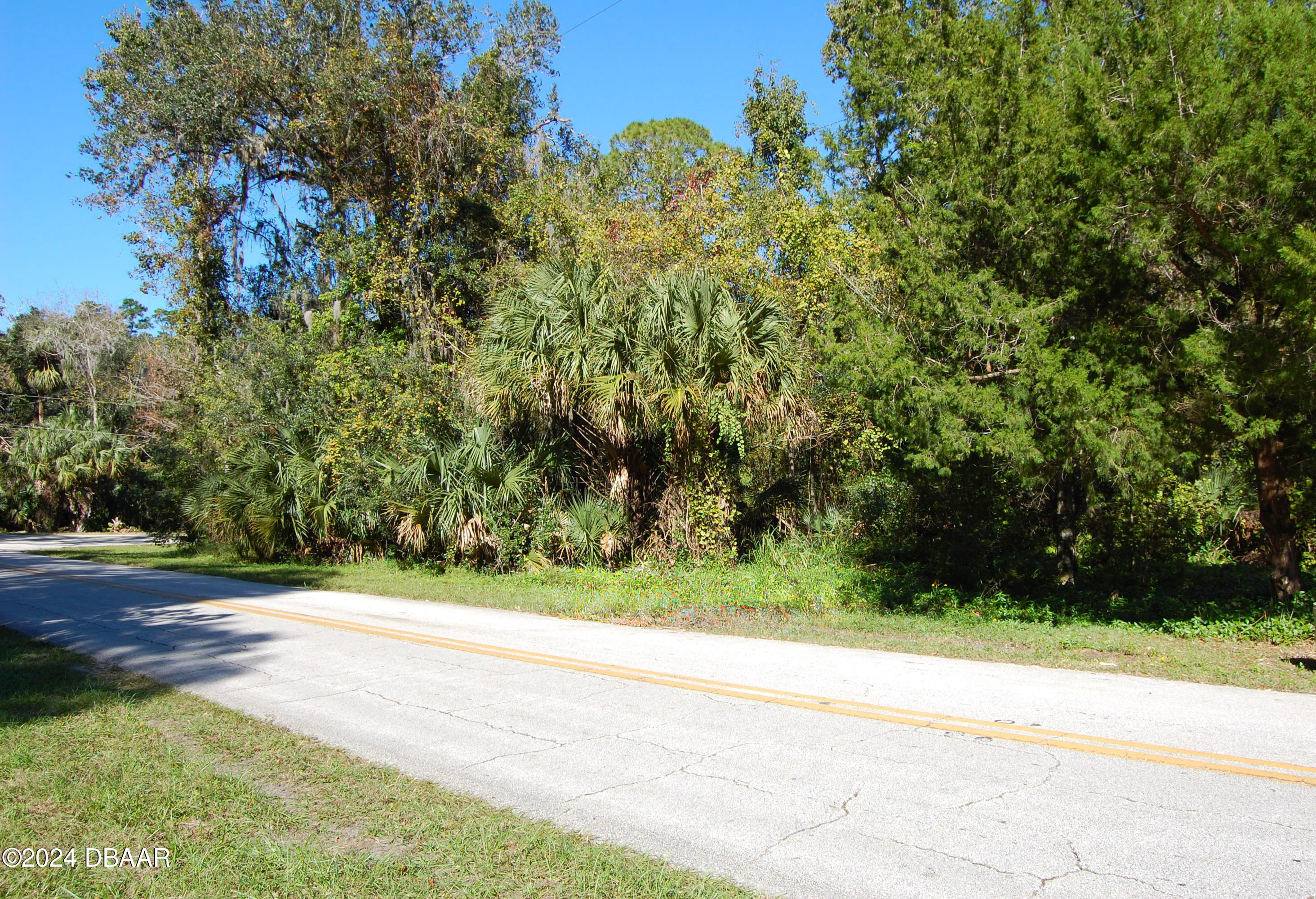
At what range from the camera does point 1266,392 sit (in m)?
9.61

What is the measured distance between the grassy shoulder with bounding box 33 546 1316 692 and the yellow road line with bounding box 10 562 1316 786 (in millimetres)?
2657

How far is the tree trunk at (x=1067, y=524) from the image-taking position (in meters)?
14.2

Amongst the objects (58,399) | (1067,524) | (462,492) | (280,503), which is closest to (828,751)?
(1067,524)

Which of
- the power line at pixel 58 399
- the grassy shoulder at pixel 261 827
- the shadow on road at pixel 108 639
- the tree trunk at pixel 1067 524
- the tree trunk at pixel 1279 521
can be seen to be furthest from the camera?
the power line at pixel 58 399

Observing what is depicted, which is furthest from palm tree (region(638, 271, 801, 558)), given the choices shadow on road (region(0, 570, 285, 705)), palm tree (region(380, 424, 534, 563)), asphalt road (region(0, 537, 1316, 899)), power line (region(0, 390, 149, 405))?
power line (region(0, 390, 149, 405))

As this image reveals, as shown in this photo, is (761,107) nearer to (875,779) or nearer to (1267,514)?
(1267,514)

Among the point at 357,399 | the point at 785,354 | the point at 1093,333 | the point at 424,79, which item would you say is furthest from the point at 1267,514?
the point at 424,79

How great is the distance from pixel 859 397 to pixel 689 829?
8.28 metres

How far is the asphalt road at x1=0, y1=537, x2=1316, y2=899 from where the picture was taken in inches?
168

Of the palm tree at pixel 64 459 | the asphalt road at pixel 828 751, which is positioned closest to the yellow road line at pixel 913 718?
the asphalt road at pixel 828 751

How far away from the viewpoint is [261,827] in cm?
485

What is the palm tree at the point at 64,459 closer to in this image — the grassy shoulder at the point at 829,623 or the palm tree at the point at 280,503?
the palm tree at the point at 280,503

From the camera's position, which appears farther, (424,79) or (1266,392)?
(424,79)

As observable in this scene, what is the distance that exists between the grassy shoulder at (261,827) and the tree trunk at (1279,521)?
33.7 ft
